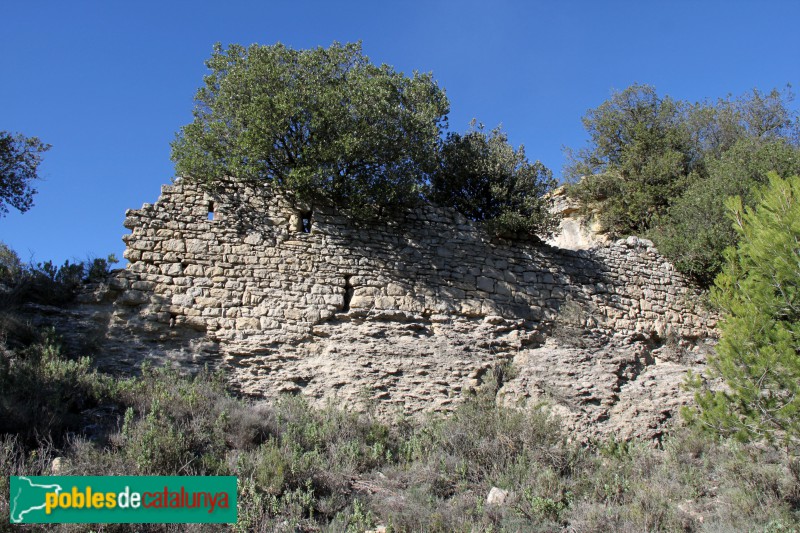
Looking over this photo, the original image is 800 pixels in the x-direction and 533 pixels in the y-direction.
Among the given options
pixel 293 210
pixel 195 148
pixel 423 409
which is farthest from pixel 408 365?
pixel 195 148

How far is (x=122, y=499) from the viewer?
5.86 metres

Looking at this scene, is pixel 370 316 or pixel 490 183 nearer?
pixel 370 316

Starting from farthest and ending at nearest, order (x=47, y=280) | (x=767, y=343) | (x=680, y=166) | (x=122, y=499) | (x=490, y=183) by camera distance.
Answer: (x=680, y=166) → (x=490, y=183) → (x=47, y=280) → (x=767, y=343) → (x=122, y=499)

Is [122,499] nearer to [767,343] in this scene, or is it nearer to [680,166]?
[767,343]

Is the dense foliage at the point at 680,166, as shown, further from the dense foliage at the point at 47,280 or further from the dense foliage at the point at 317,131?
the dense foliage at the point at 47,280

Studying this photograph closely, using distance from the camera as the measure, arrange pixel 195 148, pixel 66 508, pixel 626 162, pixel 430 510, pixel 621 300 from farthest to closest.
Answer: pixel 626 162 → pixel 621 300 → pixel 195 148 → pixel 430 510 → pixel 66 508

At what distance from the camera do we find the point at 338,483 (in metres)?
6.92

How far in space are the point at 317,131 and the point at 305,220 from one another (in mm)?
1511

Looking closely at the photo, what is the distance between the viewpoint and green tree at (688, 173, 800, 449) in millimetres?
7211

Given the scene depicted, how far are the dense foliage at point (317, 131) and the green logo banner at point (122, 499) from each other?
17.7 feet

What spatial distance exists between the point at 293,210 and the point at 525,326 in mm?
4507

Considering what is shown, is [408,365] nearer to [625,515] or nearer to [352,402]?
[352,402]

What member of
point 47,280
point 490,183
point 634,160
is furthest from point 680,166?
point 47,280

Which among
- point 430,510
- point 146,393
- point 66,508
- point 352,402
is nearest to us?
point 66,508
